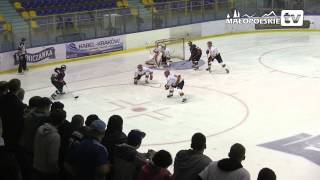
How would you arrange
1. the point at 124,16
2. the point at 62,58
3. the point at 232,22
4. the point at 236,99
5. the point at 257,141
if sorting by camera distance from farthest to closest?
the point at 232,22 < the point at 124,16 < the point at 62,58 < the point at 236,99 < the point at 257,141

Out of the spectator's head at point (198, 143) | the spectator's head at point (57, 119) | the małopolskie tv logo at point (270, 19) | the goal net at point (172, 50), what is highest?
the małopolskie tv logo at point (270, 19)

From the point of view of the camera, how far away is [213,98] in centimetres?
1371

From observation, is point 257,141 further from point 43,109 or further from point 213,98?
point 43,109

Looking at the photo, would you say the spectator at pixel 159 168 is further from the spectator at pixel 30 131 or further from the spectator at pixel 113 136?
the spectator at pixel 30 131

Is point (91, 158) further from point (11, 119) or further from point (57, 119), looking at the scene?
point (11, 119)

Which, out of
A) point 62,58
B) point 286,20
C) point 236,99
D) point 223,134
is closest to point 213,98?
point 236,99

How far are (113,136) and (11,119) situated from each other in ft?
4.34

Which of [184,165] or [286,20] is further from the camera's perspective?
[286,20]

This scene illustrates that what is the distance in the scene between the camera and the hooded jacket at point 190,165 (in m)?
5.06

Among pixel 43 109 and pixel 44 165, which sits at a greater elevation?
pixel 43 109

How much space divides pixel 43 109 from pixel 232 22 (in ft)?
64.3

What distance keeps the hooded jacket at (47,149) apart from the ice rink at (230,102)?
427 cm

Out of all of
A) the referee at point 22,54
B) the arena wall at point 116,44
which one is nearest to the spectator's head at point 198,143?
the referee at point 22,54

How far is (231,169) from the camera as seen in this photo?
4.74 m
